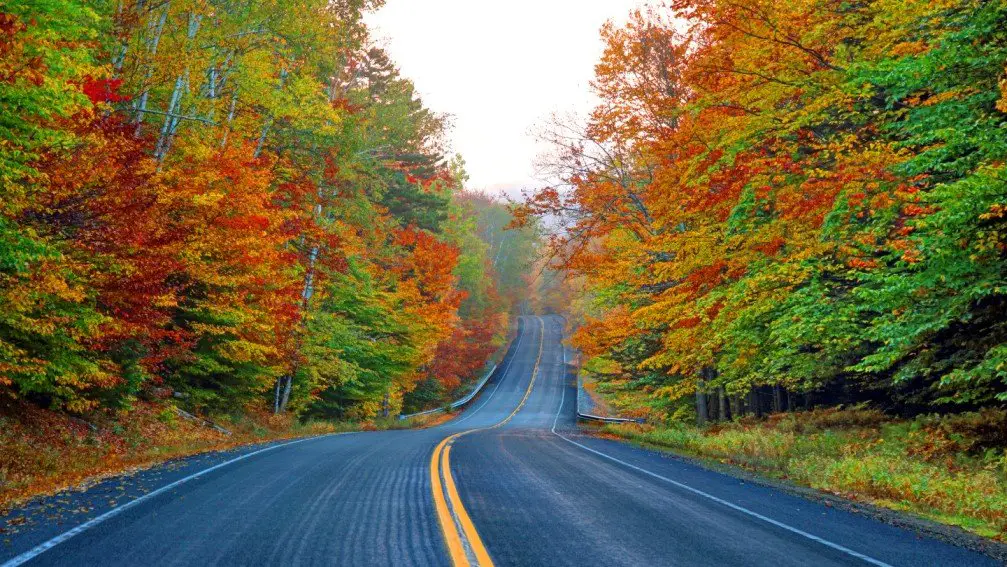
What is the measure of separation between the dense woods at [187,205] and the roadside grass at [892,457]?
1273cm

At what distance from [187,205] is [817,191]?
13.7 metres

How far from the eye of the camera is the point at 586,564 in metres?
5.16

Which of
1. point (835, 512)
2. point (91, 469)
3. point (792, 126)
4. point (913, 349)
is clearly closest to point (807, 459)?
point (913, 349)

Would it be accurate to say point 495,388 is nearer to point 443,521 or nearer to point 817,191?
point 817,191

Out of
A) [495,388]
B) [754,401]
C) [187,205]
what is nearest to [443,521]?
[187,205]

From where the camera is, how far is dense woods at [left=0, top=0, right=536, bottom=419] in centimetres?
962

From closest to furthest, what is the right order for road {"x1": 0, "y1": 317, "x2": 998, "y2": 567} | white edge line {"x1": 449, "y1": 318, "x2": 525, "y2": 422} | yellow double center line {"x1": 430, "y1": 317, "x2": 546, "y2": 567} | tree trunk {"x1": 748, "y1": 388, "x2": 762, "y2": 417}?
1. yellow double center line {"x1": 430, "y1": 317, "x2": 546, "y2": 567}
2. road {"x1": 0, "y1": 317, "x2": 998, "y2": 567}
3. tree trunk {"x1": 748, "y1": 388, "x2": 762, "y2": 417}
4. white edge line {"x1": 449, "y1": 318, "x2": 525, "y2": 422}

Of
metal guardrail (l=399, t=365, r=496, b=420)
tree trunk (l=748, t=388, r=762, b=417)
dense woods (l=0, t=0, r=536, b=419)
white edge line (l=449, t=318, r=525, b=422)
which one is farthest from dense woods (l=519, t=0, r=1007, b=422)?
metal guardrail (l=399, t=365, r=496, b=420)

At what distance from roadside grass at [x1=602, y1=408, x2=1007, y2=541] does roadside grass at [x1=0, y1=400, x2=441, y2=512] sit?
1173 centimetres

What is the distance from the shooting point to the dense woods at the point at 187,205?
9617mm

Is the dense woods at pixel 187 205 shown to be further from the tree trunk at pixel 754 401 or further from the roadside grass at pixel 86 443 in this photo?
the tree trunk at pixel 754 401

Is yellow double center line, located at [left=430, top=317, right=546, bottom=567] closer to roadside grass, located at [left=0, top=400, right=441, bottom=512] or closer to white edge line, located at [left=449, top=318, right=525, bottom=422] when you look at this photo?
roadside grass, located at [left=0, top=400, right=441, bottom=512]

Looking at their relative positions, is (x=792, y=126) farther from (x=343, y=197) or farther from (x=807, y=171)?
(x=343, y=197)

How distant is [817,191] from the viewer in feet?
40.1
